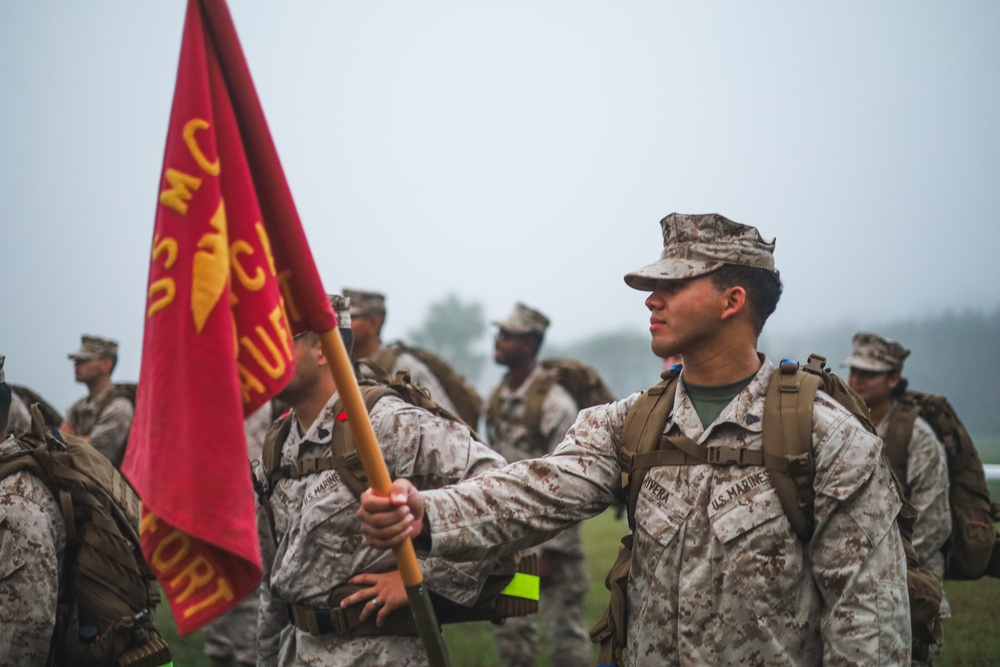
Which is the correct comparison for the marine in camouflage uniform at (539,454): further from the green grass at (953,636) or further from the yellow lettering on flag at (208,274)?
the yellow lettering on flag at (208,274)

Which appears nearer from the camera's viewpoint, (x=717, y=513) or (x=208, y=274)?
(x=208, y=274)

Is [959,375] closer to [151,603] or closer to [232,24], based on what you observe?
[151,603]

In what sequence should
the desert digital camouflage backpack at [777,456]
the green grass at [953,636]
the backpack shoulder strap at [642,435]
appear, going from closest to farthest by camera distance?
A: the desert digital camouflage backpack at [777,456], the backpack shoulder strap at [642,435], the green grass at [953,636]

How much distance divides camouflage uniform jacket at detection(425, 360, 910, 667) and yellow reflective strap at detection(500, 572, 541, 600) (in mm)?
1099

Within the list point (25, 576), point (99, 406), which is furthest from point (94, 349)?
point (25, 576)

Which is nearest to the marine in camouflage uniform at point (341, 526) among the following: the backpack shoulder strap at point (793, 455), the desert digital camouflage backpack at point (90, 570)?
the desert digital camouflage backpack at point (90, 570)

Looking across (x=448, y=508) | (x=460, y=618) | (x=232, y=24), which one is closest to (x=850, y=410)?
(x=448, y=508)

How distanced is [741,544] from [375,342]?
6.64 metres

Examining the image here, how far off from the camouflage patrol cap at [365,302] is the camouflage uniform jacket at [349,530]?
15.5ft

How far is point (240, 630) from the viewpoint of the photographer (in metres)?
8.88

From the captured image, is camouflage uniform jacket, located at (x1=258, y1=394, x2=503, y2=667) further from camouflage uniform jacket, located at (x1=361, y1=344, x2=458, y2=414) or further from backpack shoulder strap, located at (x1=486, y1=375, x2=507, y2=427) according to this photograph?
backpack shoulder strap, located at (x1=486, y1=375, x2=507, y2=427)

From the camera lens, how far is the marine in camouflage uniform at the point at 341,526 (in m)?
4.55

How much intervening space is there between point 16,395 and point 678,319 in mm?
7576

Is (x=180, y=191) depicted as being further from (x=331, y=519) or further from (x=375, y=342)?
(x=375, y=342)
